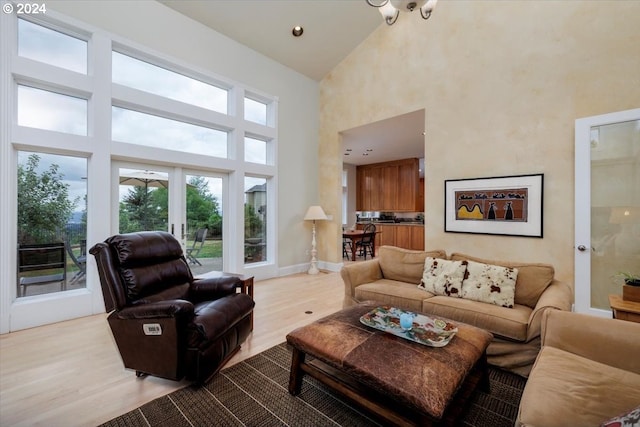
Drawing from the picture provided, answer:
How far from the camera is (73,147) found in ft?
10.5

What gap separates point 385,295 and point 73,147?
12.7ft

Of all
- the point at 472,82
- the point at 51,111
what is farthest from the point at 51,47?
the point at 472,82

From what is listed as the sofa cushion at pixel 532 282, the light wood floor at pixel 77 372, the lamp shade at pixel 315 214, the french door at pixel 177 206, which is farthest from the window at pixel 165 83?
the sofa cushion at pixel 532 282

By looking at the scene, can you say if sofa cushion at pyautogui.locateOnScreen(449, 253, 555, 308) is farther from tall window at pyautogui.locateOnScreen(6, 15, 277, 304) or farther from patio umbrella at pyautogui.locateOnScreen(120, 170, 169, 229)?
patio umbrella at pyautogui.locateOnScreen(120, 170, 169, 229)

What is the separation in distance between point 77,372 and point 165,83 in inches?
144

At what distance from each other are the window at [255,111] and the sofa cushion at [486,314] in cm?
419

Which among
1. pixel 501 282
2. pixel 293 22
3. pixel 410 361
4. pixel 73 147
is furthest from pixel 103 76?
pixel 501 282

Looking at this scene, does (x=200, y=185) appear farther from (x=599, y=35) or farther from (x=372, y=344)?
(x=599, y=35)

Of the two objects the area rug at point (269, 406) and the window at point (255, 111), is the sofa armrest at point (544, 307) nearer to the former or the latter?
the area rug at point (269, 406)

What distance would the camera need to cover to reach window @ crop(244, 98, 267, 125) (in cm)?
501

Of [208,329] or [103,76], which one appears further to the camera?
[103,76]

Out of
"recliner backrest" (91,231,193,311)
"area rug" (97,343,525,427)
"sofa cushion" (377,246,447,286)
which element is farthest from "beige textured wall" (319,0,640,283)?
"recliner backrest" (91,231,193,311)

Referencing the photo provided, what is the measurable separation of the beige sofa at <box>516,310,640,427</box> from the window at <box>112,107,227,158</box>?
455 centimetres

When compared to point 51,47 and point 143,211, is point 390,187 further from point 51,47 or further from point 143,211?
point 51,47
